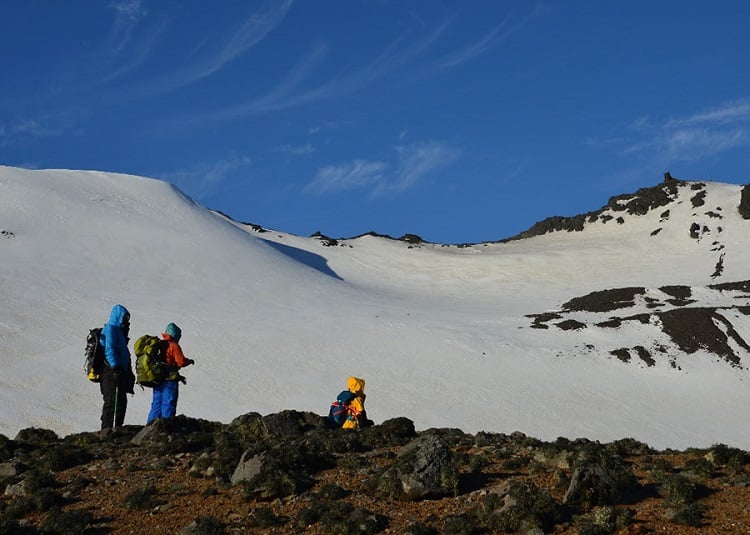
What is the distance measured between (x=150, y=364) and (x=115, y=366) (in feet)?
2.59

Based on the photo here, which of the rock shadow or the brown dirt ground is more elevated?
the rock shadow

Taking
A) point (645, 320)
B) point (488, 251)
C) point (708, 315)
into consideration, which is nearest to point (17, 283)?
point (645, 320)

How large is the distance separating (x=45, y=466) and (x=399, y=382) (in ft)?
76.1

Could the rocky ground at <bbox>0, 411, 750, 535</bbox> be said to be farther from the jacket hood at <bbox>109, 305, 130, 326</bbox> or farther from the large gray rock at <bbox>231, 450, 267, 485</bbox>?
the jacket hood at <bbox>109, 305, 130, 326</bbox>

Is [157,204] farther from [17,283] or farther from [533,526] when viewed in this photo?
[533,526]

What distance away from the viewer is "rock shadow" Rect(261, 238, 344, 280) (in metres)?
72.6

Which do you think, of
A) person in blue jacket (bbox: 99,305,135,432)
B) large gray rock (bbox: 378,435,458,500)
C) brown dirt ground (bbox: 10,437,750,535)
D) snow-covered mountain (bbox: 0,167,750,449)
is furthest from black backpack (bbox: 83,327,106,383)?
snow-covered mountain (bbox: 0,167,750,449)

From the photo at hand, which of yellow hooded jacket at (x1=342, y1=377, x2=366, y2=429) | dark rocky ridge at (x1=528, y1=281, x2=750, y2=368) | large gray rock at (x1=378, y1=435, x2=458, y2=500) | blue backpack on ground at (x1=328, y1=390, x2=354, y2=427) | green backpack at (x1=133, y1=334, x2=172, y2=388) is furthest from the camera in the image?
dark rocky ridge at (x1=528, y1=281, x2=750, y2=368)

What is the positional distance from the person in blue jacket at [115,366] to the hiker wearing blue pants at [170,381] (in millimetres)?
676

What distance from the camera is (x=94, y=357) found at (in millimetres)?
14469

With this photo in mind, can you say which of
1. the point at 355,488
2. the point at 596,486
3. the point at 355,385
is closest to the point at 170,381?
the point at 355,385

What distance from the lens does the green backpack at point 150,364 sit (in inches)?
555

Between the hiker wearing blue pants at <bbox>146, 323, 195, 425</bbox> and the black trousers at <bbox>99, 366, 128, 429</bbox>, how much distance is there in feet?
2.12

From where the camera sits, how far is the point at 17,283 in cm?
4162
